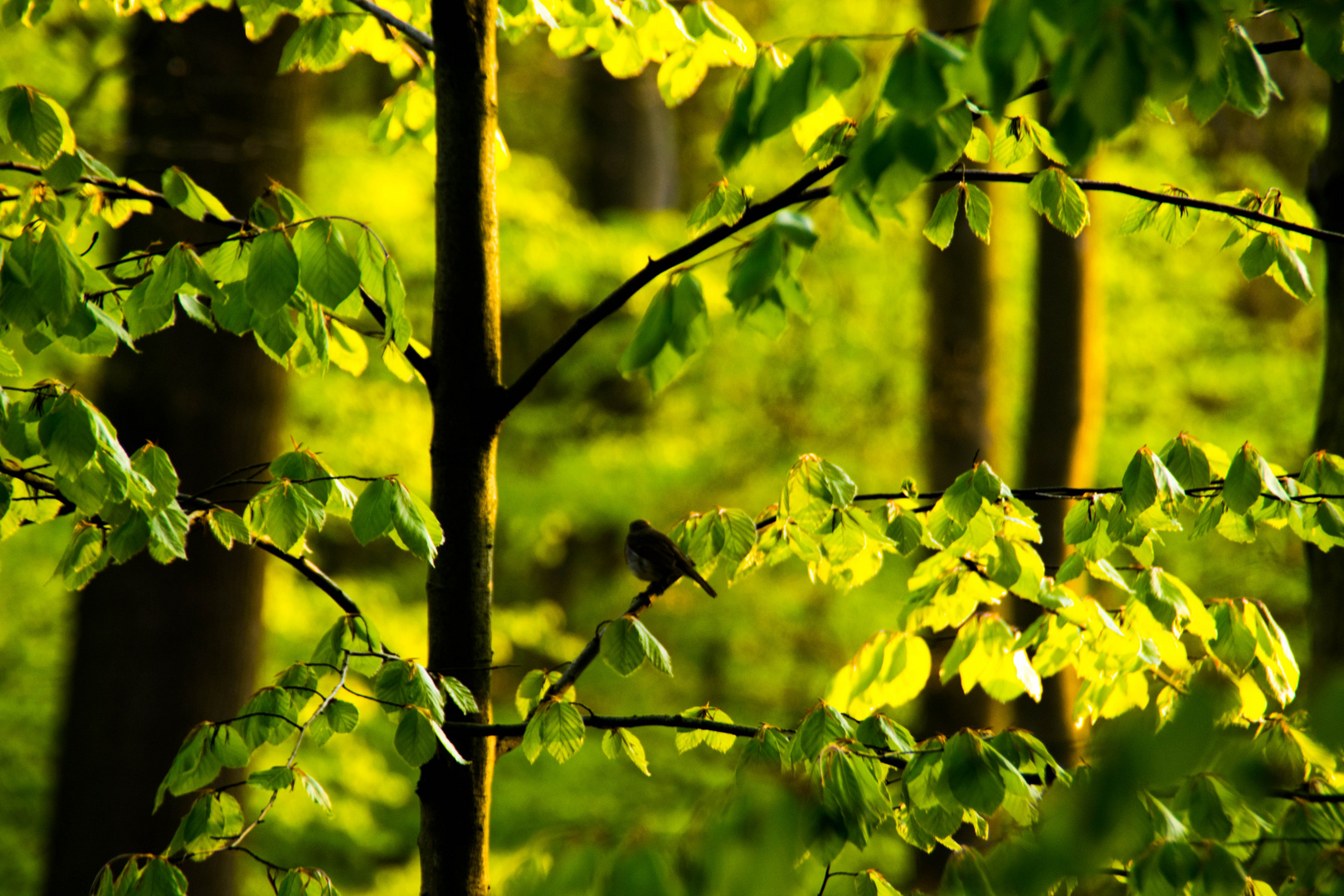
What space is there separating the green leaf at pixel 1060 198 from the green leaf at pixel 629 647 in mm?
1061

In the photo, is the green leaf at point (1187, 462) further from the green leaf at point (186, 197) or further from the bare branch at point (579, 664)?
the green leaf at point (186, 197)

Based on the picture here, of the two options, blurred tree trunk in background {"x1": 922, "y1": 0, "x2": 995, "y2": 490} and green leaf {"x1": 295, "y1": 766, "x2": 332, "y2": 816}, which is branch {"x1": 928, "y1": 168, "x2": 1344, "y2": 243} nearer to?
green leaf {"x1": 295, "y1": 766, "x2": 332, "y2": 816}

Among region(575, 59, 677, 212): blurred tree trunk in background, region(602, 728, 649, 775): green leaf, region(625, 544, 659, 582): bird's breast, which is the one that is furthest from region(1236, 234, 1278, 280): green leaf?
region(575, 59, 677, 212): blurred tree trunk in background

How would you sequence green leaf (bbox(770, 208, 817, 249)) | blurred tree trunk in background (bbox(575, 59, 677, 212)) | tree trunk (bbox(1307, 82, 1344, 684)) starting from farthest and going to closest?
1. blurred tree trunk in background (bbox(575, 59, 677, 212))
2. tree trunk (bbox(1307, 82, 1344, 684))
3. green leaf (bbox(770, 208, 817, 249))

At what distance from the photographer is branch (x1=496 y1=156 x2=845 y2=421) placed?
1603 millimetres

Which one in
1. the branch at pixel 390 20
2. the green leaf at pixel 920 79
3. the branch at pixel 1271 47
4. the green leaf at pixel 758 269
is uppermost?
the branch at pixel 390 20

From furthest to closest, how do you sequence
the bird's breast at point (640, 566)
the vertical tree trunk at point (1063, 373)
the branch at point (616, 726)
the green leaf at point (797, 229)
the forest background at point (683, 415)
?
the vertical tree trunk at point (1063, 373) → the forest background at point (683, 415) → the bird's breast at point (640, 566) → the branch at point (616, 726) → the green leaf at point (797, 229)

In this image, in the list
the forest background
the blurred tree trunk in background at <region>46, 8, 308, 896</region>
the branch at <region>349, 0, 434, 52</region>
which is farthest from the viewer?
the forest background

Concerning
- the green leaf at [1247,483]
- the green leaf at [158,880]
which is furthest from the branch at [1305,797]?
the green leaf at [158,880]

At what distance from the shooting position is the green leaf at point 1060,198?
5.83 ft

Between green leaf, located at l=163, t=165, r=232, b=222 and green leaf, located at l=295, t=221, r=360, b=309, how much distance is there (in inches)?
21.1

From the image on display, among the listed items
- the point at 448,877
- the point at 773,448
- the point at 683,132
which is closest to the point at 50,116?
the point at 448,877

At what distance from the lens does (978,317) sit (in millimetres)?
7559

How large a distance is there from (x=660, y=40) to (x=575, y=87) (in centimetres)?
1237
